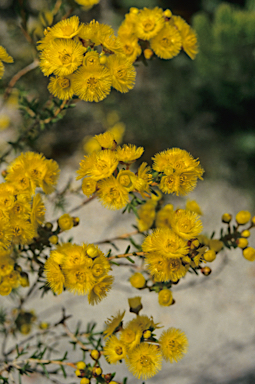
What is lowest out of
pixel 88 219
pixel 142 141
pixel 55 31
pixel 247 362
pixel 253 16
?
pixel 247 362

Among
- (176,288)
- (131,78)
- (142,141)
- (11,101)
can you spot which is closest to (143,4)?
(142,141)

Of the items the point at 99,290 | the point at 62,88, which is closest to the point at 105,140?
the point at 62,88

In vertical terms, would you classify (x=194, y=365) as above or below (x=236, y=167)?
below

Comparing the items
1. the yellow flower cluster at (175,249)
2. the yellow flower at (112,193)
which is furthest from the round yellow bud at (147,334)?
the yellow flower at (112,193)

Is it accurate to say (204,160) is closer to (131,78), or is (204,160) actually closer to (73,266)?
(131,78)

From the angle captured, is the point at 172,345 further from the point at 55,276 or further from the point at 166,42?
the point at 166,42

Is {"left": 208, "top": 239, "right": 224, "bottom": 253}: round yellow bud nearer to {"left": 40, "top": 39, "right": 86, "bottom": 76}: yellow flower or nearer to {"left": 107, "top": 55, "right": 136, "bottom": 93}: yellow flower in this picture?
{"left": 107, "top": 55, "right": 136, "bottom": 93}: yellow flower
